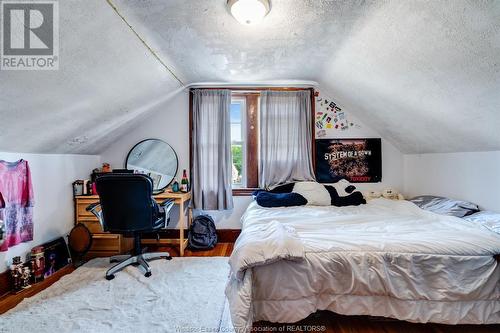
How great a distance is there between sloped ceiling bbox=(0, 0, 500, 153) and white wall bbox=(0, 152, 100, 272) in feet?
0.52

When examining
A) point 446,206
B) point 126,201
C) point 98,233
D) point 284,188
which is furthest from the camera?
point 284,188

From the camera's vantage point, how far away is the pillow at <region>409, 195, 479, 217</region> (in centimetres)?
237

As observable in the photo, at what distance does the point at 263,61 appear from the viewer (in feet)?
8.66

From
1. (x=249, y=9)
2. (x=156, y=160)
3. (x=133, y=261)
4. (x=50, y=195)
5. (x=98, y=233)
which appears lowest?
(x=133, y=261)

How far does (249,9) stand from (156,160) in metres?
2.58

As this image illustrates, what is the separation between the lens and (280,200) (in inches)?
115

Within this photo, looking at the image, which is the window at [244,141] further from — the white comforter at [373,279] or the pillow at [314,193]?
the white comforter at [373,279]

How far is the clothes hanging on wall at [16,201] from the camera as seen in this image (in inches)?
83.8

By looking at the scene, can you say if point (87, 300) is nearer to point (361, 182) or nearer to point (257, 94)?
point (257, 94)

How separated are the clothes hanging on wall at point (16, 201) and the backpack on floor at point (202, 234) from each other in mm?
1718

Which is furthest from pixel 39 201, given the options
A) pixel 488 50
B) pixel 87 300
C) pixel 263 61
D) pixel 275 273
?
pixel 488 50

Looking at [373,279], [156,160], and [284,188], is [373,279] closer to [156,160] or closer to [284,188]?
[284,188]

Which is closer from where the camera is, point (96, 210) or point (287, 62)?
point (96, 210)

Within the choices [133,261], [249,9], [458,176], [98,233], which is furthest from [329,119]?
[98,233]
